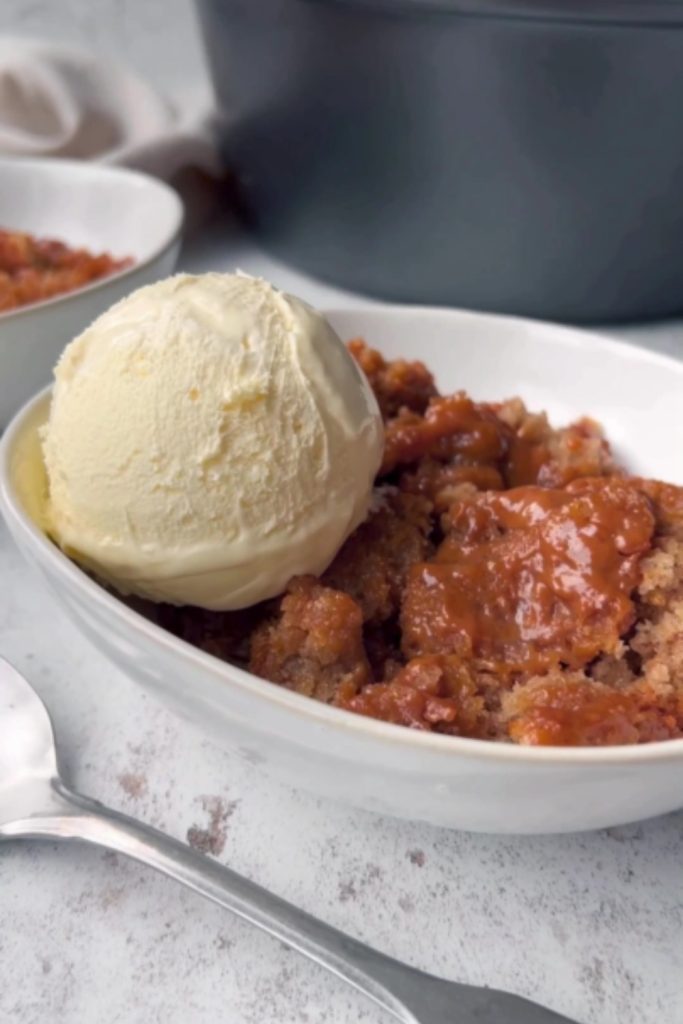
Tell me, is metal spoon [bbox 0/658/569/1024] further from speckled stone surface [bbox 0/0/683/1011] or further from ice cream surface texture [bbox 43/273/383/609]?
ice cream surface texture [bbox 43/273/383/609]

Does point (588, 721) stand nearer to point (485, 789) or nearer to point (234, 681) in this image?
point (485, 789)

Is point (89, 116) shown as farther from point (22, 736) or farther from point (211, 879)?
point (211, 879)

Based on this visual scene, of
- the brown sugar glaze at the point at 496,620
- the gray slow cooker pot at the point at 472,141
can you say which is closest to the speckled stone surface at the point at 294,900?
the brown sugar glaze at the point at 496,620

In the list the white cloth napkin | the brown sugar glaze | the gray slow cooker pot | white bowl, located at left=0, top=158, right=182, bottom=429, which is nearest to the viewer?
the brown sugar glaze

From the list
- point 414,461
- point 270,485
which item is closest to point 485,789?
point 270,485

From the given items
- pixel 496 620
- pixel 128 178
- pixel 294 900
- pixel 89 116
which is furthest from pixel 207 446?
pixel 89 116

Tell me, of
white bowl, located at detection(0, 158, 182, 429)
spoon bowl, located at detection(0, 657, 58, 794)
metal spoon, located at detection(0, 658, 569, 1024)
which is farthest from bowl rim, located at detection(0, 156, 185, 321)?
metal spoon, located at detection(0, 658, 569, 1024)
